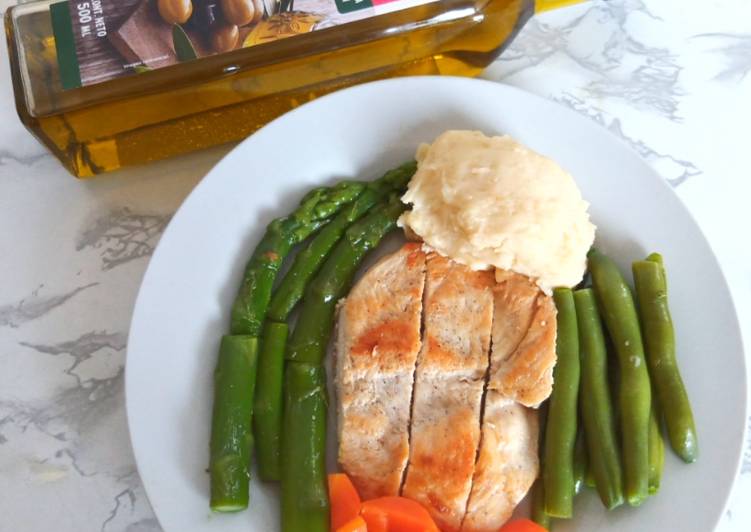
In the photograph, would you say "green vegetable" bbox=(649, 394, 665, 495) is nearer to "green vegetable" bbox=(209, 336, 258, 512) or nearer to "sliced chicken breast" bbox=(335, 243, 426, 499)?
"sliced chicken breast" bbox=(335, 243, 426, 499)

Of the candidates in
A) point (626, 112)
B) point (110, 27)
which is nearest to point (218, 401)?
point (110, 27)

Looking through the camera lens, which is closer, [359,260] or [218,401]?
[218,401]

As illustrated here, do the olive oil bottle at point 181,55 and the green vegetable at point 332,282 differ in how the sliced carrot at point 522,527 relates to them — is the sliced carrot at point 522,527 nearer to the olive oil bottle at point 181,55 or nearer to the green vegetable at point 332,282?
the green vegetable at point 332,282

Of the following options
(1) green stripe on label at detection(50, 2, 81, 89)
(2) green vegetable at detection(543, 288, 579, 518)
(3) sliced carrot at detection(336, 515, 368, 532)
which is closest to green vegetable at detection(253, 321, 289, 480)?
(3) sliced carrot at detection(336, 515, 368, 532)

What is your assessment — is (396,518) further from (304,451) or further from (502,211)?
(502,211)

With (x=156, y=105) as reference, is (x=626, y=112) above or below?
below

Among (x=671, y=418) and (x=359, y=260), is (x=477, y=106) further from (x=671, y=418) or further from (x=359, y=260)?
(x=671, y=418)
